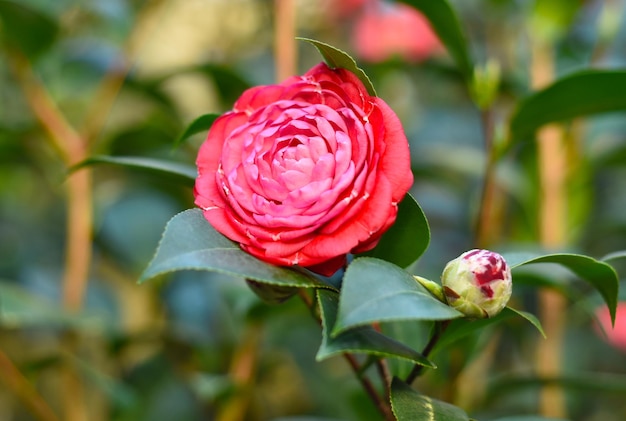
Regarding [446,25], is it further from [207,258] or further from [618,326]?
[618,326]

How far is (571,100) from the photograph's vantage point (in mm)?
821

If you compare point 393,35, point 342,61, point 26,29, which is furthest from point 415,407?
point 393,35

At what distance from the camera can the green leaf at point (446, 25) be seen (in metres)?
0.84

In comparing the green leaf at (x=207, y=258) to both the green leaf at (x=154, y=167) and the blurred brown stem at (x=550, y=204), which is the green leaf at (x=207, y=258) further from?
the blurred brown stem at (x=550, y=204)

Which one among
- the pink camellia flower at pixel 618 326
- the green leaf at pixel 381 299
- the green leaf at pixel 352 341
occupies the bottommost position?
the pink camellia flower at pixel 618 326

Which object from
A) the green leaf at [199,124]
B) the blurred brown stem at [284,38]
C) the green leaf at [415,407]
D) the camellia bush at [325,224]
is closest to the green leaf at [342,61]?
the camellia bush at [325,224]

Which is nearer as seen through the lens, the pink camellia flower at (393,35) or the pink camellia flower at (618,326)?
the pink camellia flower at (618,326)

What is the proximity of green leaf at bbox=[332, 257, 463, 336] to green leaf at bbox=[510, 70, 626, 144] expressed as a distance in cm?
42

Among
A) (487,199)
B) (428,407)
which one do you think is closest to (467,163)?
(487,199)

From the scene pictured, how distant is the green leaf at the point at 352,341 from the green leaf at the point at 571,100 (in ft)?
1.39

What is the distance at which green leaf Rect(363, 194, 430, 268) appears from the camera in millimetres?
555

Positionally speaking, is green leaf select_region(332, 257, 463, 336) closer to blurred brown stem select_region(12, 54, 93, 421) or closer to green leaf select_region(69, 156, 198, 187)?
green leaf select_region(69, 156, 198, 187)

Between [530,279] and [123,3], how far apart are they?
3.13 feet

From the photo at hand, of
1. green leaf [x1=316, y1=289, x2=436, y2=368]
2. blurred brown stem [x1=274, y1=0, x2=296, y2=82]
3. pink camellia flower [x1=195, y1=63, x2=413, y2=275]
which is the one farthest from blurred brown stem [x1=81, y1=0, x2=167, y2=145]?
green leaf [x1=316, y1=289, x2=436, y2=368]
